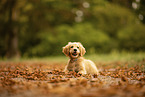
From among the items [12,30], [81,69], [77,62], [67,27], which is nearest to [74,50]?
[77,62]

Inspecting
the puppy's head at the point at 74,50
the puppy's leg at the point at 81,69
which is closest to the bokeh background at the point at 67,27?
the puppy's head at the point at 74,50

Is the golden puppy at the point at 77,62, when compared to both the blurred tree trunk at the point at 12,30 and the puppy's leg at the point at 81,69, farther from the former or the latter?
the blurred tree trunk at the point at 12,30

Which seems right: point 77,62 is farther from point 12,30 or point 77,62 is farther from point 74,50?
point 12,30

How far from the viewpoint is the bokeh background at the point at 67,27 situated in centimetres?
1795

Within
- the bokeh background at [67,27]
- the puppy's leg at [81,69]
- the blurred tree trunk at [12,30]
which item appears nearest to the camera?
the puppy's leg at [81,69]

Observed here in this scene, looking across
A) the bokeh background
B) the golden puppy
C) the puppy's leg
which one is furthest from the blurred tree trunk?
the puppy's leg

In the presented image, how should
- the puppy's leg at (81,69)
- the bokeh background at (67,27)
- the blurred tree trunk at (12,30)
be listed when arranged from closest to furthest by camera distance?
the puppy's leg at (81,69) → the blurred tree trunk at (12,30) → the bokeh background at (67,27)

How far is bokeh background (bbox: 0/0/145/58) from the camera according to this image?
18.0 meters

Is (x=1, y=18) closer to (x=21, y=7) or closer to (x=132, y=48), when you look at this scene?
(x=21, y=7)

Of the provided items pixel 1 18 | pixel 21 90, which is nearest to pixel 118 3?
pixel 1 18

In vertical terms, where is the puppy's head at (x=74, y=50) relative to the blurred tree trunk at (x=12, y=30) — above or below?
below

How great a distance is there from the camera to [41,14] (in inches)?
815

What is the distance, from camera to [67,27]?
70.9 ft

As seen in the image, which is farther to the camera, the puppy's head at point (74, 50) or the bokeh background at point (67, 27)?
the bokeh background at point (67, 27)
